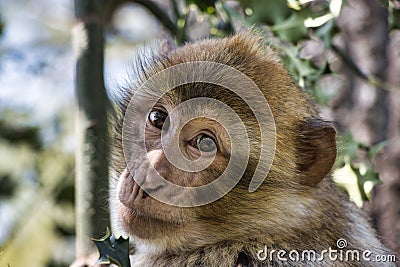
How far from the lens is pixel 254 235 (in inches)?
76.4

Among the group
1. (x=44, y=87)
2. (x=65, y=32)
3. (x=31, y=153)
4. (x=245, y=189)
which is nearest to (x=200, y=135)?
(x=245, y=189)

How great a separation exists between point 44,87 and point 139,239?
114 inches

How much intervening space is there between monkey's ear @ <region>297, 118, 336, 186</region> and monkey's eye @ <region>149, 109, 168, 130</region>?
0.37 m

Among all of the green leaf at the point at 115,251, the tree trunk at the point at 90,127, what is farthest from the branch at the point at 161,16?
the green leaf at the point at 115,251

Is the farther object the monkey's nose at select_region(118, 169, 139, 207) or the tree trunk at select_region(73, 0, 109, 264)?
the tree trunk at select_region(73, 0, 109, 264)

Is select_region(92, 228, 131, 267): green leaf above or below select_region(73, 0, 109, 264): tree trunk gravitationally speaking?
above

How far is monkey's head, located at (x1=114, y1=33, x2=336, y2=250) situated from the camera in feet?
6.03

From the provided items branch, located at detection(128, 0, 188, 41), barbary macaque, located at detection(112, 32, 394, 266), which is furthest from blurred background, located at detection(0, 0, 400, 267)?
barbary macaque, located at detection(112, 32, 394, 266)

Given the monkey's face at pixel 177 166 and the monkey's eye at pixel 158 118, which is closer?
the monkey's face at pixel 177 166
